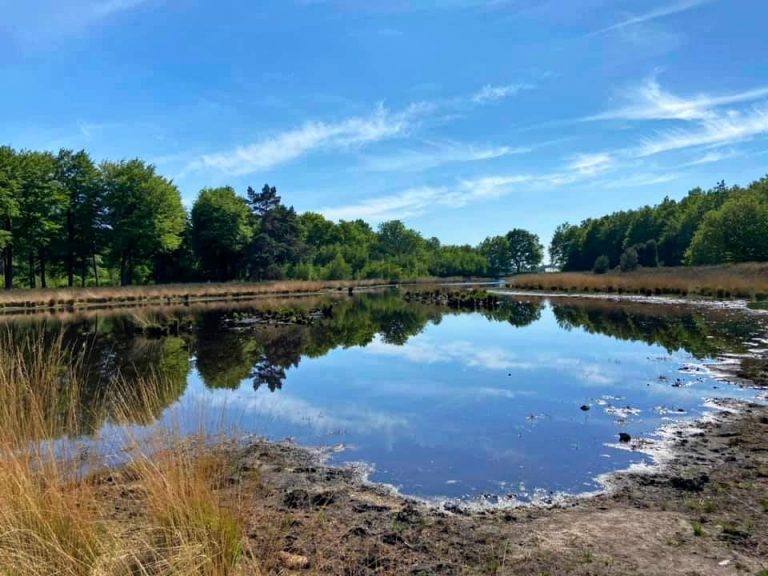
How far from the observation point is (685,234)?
8550 cm

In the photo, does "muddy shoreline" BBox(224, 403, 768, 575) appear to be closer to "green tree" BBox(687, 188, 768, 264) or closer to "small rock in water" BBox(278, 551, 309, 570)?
"small rock in water" BBox(278, 551, 309, 570)

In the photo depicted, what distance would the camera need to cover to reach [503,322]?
26.7m

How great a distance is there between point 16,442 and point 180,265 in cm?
6535

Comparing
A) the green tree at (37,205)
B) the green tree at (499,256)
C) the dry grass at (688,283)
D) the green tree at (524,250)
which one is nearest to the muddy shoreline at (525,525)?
the dry grass at (688,283)

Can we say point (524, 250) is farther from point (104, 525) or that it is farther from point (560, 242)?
point (104, 525)

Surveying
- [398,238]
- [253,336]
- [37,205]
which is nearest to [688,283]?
[253,336]

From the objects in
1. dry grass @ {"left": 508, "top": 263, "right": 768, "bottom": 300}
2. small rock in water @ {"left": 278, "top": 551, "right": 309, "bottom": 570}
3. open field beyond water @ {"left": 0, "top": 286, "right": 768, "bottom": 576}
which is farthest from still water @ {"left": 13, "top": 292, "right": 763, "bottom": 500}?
dry grass @ {"left": 508, "top": 263, "right": 768, "bottom": 300}

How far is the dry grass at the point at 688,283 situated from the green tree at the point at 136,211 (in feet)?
132

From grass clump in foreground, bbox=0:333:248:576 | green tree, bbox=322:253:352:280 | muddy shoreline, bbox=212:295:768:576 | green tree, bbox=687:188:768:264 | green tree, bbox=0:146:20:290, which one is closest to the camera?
grass clump in foreground, bbox=0:333:248:576

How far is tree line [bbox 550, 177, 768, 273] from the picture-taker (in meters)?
62.1

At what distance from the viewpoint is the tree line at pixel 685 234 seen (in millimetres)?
62094

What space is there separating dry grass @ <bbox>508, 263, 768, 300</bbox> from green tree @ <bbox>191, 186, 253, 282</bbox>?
34560 mm

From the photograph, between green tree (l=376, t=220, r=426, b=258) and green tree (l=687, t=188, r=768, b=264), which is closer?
green tree (l=687, t=188, r=768, b=264)

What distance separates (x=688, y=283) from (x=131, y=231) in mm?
49443
